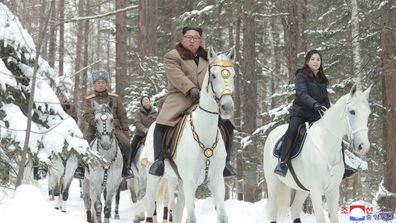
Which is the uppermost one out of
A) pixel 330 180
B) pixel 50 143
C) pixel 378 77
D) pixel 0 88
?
pixel 378 77

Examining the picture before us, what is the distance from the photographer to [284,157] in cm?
813

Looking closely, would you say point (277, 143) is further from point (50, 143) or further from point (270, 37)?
point (270, 37)

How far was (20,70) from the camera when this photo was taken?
7.07 metres

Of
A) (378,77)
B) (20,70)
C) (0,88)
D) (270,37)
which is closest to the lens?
(0,88)

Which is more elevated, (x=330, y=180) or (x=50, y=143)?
(x=50, y=143)

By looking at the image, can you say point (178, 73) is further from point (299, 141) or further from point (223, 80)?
point (299, 141)

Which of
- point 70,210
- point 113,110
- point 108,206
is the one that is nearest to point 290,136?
point 108,206

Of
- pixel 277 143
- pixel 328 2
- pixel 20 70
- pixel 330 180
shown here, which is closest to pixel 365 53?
pixel 328 2

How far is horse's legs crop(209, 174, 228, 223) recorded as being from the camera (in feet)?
21.3

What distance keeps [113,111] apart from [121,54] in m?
9.83

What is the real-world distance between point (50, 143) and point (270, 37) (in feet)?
75.8

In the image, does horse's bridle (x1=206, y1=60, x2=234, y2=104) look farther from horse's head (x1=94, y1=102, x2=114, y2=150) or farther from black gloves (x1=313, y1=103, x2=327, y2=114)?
horse's head (x1=94, y1=102, x2=114, y2=150)

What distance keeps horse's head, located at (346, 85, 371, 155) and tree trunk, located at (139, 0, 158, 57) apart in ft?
39.8

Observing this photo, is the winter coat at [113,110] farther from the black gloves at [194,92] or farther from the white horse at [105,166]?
the black gloves at [194,92]
